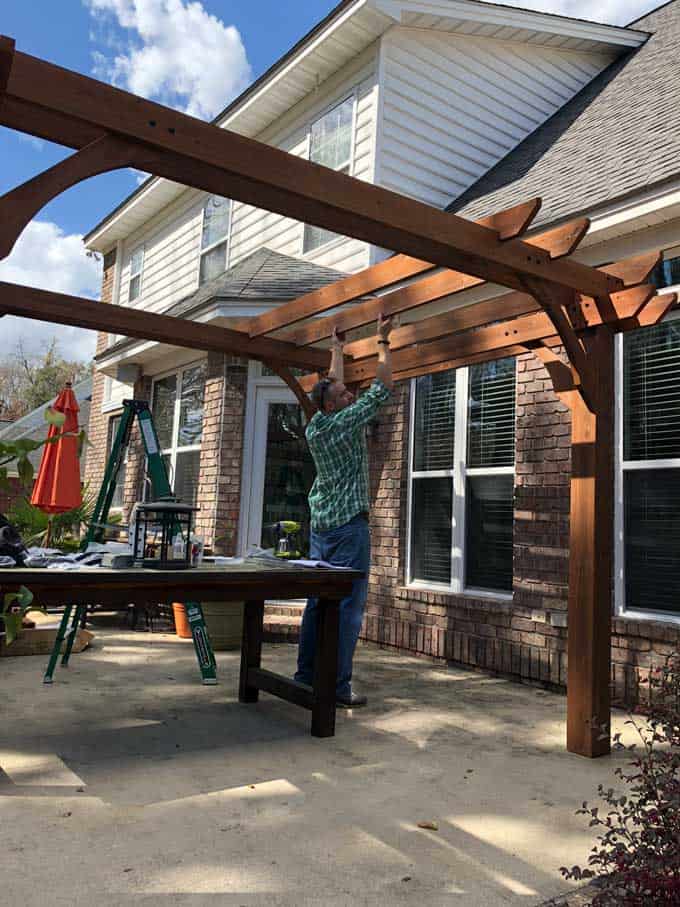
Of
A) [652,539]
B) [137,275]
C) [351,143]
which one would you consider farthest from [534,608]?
[137,275]

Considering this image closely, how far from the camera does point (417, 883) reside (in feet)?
7.91

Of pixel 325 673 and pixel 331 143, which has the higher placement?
pixel 331 143

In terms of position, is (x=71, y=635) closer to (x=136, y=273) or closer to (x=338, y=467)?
(x=338, y=467)

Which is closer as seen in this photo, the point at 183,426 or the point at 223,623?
the point at 223,623

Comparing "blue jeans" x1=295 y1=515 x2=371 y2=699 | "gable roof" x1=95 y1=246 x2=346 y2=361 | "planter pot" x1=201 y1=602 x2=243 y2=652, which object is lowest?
"planter pot" x1=201 y1=602 x2=243 y2=652

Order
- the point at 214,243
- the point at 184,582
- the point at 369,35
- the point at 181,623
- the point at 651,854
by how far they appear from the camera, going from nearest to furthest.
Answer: the point at 651,854, the point at 184,582, the point at 181,623, the point at 369,35, the point at 214,243

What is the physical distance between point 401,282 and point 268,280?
3.55 m

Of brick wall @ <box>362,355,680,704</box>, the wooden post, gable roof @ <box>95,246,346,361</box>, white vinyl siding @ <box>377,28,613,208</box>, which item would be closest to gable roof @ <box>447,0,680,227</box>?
white vinyl siding @ <box>377,28,613,208</box>

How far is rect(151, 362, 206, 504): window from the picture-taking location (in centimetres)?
894

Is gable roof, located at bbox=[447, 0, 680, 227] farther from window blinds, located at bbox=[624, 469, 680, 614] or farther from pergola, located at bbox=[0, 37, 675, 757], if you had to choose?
window blinds, located at bbox=[624, 469, 680, 614]

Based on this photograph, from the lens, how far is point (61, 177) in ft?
7.86

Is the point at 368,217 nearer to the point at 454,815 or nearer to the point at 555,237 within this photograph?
the point at 555,237

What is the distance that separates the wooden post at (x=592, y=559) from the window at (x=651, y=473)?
105cm

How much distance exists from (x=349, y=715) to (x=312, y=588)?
102cm
